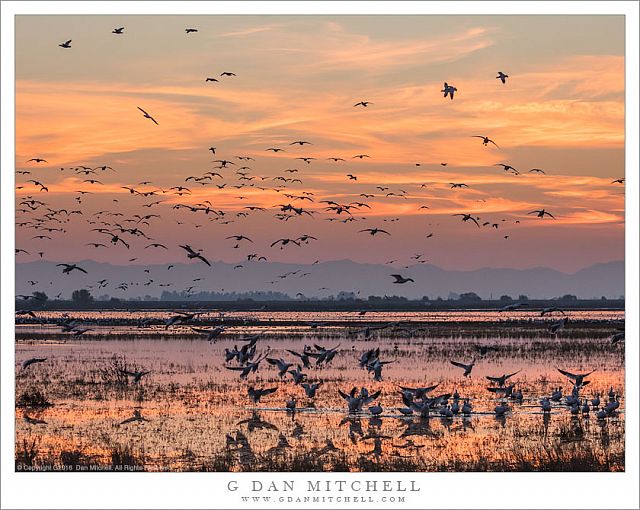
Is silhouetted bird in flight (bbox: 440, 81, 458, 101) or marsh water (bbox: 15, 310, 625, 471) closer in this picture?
marsh water (bbox: 15, 310, 625, 471)

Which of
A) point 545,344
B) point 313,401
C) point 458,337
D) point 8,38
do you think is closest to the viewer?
point 8,38

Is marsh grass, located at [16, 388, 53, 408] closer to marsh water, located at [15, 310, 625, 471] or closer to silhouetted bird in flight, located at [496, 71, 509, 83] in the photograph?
marsh water, located at [15, 310, 625, 471]

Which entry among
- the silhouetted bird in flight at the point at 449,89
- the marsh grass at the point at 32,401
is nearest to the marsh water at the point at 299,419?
the marsh grass at the point at 32,401

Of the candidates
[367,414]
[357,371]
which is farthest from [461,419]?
[357,371]

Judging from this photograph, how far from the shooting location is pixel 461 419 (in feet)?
89.5

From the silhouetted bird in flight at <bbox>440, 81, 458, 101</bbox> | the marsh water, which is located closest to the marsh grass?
the marsh water

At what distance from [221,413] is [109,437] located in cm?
396

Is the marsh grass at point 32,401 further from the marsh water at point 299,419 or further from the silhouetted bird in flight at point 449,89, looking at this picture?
the silhouetted bird in flight at point 449,89

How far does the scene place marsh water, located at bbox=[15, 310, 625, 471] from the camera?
2222 cm

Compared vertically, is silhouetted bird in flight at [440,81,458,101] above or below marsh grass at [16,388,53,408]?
above

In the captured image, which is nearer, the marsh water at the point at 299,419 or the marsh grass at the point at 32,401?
the marsh water at the point at 299,419

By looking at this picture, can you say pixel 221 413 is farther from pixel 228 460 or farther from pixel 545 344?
pixel 545 344

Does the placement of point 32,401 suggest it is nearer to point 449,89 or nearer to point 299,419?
point 299,419

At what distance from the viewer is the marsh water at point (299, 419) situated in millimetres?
22219
